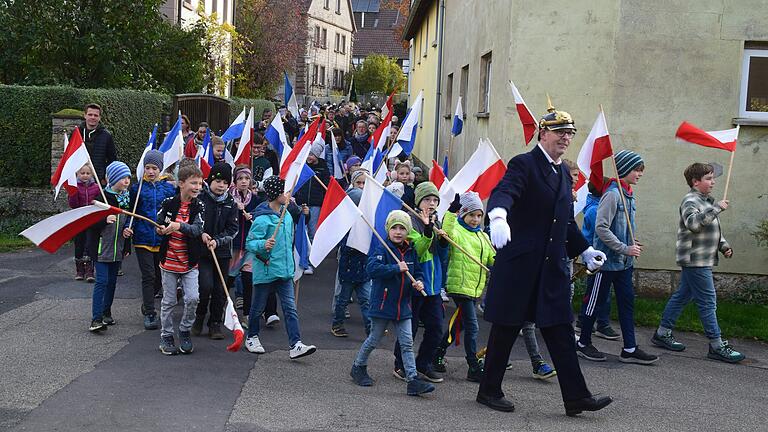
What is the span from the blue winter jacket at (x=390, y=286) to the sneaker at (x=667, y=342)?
2.99m

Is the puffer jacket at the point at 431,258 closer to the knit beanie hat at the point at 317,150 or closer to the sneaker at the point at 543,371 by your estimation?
the sneaker at the point at 543,371

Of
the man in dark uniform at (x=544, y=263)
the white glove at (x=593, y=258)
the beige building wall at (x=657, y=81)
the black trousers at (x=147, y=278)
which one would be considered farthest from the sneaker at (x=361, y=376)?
the beige building wall at (x=657, y=81)

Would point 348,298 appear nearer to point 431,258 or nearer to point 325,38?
point 431,258

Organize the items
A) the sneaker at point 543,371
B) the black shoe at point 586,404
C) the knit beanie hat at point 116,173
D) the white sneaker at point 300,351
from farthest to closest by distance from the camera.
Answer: the knit beanie hat at point 116,173 < the white sneaker at point 300,351 < the sneaker at point 543,371 < the black shoe at point 586,404

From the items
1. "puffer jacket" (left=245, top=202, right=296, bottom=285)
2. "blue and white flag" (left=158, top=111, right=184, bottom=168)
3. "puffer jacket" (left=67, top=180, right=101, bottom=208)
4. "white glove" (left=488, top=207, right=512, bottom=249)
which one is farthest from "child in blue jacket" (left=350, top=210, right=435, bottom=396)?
"blue and white flag" (left=158, top=111, right=184, bottom=168)

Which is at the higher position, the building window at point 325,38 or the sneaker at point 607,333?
the building window at point 325,38

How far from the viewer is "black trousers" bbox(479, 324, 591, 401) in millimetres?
6012

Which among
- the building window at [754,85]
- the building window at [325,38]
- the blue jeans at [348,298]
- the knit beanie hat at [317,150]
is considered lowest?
the blue jeans at [348,298]

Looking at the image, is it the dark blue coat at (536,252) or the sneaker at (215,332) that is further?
the sneaker at (215,332)

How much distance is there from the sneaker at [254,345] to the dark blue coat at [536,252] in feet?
7.56

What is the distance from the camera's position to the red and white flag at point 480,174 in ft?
26.2

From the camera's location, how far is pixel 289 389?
6.46 meters

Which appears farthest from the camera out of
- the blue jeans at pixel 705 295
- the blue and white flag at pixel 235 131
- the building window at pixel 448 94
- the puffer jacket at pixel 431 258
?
the building window at pixel 448 94

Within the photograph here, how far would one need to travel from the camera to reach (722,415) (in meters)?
6.35
